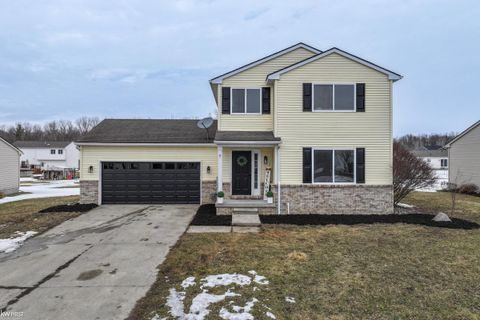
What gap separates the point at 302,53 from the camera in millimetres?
12109

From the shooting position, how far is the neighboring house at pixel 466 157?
1847 cm

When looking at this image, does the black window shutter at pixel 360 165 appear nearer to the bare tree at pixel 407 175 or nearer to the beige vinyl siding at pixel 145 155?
the bare tree at pixel 407 175

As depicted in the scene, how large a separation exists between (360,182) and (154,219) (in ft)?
25.3

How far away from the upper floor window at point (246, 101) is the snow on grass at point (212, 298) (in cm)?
768

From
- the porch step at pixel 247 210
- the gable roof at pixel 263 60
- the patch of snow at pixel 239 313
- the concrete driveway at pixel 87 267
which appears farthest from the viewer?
the gable roof at pixel 263 60

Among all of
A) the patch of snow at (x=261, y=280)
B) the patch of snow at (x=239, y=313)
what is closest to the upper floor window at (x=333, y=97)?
the patch of snow at (x=261, y=280)

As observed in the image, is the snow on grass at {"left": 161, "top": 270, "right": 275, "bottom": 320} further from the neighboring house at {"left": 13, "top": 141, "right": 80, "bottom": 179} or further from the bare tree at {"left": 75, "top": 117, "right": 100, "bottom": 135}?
the bare tree at {"left": 75, "top": 117, "right": 100, "bottom": 135}

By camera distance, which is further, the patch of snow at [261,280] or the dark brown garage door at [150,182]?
the dark brown garage door at [150,182]

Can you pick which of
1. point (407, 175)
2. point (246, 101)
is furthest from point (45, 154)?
point (407, 175)

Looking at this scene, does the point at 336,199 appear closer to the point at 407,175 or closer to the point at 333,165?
the point at 333,165

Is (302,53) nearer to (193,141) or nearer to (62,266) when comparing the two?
(193,141)

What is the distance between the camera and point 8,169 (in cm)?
1909

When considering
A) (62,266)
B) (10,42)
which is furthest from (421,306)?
(10,42)

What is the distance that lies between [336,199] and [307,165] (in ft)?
5.54
